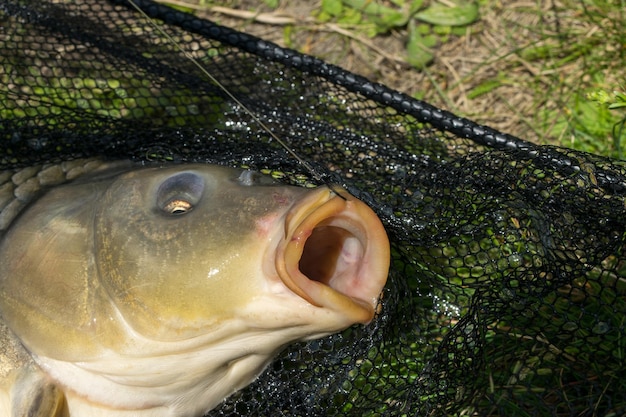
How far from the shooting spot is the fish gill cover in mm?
1721

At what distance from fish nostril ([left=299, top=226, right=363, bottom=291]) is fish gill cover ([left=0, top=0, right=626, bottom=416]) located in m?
0.38

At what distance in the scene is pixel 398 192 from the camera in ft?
6.32

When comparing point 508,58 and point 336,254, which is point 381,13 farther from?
point 336,254

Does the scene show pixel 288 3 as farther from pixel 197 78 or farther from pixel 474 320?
pixel 474 320

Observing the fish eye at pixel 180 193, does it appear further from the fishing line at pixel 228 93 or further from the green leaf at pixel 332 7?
the green leaf at pixel 332 7

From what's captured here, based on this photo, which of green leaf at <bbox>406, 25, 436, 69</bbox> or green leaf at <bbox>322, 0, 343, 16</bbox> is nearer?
green leaf at <bbox>406, 25, 436, 69</bbox>

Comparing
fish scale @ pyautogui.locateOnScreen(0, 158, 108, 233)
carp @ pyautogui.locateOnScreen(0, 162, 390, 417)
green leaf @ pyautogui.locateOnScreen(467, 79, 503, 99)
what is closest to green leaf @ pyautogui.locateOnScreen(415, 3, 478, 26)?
green leaf @ pyautogui.locateOnScreen(467, 79, 503, 99)

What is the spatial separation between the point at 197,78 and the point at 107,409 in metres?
1.05

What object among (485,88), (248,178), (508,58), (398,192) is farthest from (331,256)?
(508,58)

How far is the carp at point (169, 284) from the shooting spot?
1.31 meters

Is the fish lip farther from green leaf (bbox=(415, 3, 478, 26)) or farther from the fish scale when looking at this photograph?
green leaf (bbox=(415, 3, 478, 26))

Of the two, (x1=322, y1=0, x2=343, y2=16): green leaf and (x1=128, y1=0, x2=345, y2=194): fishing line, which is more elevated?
(x1=128, y1=0, x2=345, y2=194): fishing line

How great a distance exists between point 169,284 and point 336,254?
12.2 inches

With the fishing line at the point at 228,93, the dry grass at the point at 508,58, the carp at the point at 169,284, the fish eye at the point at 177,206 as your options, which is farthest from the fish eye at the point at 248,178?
the dry grass at the point at 508,58
